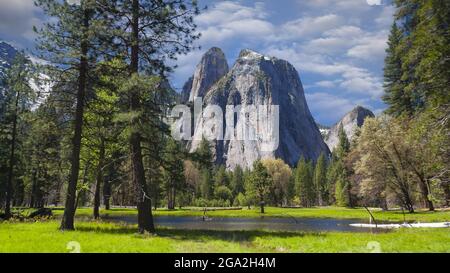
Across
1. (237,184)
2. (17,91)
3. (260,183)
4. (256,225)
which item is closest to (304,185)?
(237,184)

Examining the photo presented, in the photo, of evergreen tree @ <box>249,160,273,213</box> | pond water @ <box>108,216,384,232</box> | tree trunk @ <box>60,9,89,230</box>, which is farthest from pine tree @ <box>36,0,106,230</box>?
evergreen tree @ <box>249,160,273,213</box>

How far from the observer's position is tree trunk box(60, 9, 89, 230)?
2080 cm

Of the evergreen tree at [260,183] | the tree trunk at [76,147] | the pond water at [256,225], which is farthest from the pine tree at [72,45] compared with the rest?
the evergreen tree at [260,183]

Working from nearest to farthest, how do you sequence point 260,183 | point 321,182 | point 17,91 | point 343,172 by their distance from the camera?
point 17,91 → point 260,183 → point 343,172 → point 321,182

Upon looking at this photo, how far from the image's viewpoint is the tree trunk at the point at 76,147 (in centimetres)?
2080

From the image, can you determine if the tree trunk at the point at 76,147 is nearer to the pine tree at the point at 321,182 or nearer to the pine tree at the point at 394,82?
the pine tree at the point at 394,82

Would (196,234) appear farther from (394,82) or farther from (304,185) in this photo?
(304,185)

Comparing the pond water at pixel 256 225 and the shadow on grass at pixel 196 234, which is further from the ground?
the shadow on grass at pixel 196 234

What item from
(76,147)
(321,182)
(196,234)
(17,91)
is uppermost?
(17,91)

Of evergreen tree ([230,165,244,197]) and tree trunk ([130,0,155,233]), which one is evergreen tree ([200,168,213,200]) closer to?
evergreen tree ([230,165,244,197])

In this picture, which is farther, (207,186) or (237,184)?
(237,184)

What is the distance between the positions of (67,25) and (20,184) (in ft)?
205

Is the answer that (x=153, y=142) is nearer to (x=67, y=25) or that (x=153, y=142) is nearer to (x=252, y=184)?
(x=67, y=25)

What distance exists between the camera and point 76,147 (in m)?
21.8
